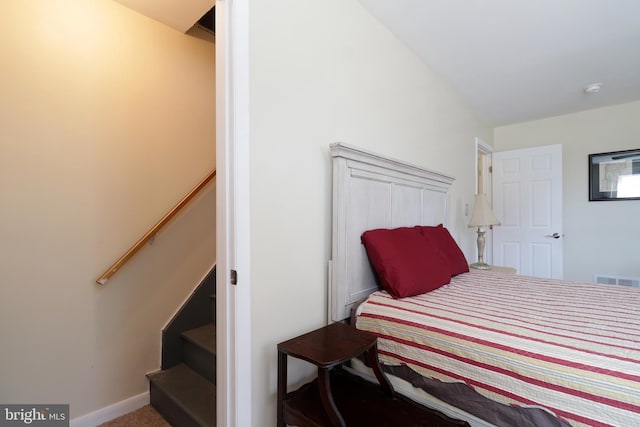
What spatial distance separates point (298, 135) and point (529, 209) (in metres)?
3.73

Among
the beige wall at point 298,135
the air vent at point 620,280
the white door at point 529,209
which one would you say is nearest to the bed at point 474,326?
the beige wall at point 298,135

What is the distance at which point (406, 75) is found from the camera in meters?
2.25

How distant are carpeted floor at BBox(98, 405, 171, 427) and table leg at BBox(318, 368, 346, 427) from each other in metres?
1.26

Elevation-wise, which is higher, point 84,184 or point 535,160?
point 535,160

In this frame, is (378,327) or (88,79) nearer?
(378,327)

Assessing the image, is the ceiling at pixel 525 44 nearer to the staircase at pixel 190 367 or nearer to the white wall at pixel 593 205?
the white wall at pixel 593 205

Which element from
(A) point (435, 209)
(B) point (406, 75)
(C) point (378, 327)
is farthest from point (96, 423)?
(B) point (406, 75)

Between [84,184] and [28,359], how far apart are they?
941 mm

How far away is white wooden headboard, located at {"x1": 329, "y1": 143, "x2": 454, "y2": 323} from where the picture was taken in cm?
144

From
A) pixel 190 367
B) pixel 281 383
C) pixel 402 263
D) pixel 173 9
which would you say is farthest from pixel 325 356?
pixel 173 9

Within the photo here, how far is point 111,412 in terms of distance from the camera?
5.56 feet

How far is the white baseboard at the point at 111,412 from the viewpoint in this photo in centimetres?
160

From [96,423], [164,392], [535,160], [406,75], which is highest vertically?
[406,75]

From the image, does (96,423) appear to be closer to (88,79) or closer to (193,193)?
(193,193)
